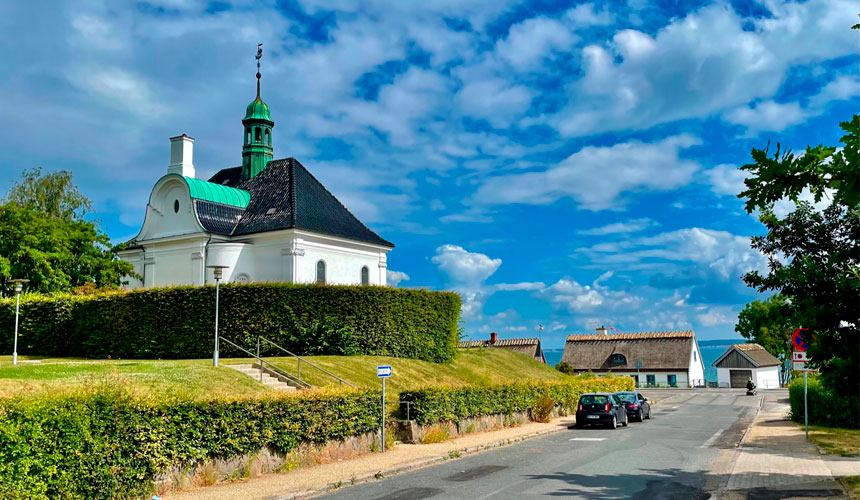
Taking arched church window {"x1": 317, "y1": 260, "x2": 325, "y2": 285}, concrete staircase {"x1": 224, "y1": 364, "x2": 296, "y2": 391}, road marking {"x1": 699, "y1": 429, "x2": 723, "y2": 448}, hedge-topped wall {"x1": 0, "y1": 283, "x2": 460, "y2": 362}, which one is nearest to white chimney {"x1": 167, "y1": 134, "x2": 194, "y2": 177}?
arched church window {"x1": 317, "y1": 260, "x2": 325, "y2": 285}

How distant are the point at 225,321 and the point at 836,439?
23733 millimetres

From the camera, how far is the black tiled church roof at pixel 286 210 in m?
43.2

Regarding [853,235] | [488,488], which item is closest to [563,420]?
[853,235]

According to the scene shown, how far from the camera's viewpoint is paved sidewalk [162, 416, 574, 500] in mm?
13492

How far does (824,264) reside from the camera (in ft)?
48.1

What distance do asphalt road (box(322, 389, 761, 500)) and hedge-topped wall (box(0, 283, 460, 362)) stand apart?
37.5ft

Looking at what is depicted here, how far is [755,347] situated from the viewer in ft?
292

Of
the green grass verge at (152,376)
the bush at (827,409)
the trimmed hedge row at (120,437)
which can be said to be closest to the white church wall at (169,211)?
the green grass verge at (152,376)

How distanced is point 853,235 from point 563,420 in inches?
629

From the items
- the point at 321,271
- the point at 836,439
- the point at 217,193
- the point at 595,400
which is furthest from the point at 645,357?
the point at 836,439

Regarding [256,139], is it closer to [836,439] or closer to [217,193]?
[217,193]

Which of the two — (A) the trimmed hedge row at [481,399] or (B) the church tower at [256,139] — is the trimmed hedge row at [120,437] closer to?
(A) the trimmed hedge row at [481,399]

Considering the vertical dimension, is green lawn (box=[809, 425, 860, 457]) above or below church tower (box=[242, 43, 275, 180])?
below

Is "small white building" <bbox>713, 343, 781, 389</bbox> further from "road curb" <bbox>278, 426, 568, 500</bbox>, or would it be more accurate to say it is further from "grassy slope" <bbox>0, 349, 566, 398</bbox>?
"road curb" <bbox>278, 426, 568, 500</bbox>
